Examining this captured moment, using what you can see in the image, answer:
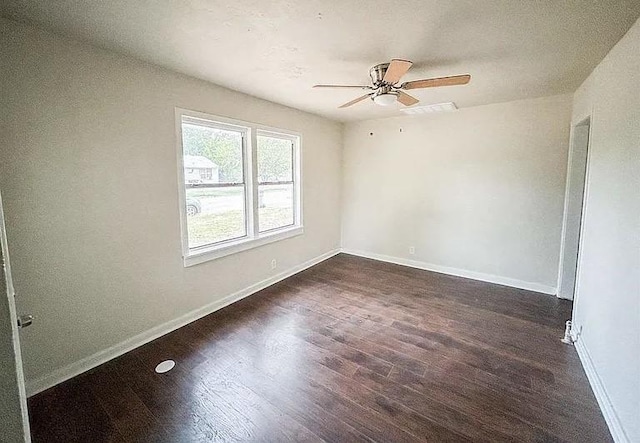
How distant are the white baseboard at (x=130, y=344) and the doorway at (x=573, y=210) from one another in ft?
12.4

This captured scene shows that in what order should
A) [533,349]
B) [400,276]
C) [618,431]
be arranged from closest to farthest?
[618,431] < [533,349] < [400,276]

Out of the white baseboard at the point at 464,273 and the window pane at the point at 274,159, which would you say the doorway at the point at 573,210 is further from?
the window pane at the point at 274,159

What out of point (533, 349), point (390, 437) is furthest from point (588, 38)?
point (390, 437)

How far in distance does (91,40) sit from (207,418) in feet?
9.08

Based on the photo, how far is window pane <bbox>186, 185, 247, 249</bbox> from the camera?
314cm

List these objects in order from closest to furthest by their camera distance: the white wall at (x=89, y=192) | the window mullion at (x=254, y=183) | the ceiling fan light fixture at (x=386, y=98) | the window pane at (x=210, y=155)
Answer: the white wall at (x=89, y=192), the ceiling fan light fixture at (x=386, y=98), the window pane at (x=210, y=155), the window mullion at (x=254, y=183)

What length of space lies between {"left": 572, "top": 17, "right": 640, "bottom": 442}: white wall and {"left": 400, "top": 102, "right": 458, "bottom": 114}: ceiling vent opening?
1.58m

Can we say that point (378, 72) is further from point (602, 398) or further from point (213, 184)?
point (602, 398)

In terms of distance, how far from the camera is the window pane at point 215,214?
3.14 meters

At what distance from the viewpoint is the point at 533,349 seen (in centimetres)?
262

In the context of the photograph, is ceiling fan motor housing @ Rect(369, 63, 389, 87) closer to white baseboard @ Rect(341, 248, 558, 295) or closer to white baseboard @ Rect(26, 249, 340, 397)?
white baseboard @ Rect(26, 249, 340, 397)

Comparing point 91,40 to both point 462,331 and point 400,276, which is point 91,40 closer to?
point 462,331

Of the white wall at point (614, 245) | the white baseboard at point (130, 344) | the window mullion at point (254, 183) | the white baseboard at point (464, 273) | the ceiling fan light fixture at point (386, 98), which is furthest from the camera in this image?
the white baseboard at point (464, 273)

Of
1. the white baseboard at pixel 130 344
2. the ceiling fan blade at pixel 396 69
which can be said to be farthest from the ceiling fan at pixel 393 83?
the white baseboard at pixel 130 344
